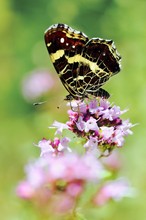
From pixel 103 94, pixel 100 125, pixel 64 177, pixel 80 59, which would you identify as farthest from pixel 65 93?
pixel 64 177

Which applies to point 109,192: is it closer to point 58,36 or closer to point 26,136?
point 58,36

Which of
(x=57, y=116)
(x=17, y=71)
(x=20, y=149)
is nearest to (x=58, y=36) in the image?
(x=57, y=116)

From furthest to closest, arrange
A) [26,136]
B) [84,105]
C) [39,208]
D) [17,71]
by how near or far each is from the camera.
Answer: [17,71] → [26,136] → [84,105] → [39,208]

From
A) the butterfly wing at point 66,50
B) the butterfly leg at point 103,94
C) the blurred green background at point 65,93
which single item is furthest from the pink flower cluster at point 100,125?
the blurred green background at point 65,93

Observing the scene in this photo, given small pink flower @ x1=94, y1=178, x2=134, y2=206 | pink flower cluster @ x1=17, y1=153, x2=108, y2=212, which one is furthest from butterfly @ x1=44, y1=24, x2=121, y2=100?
pink flower cluster @ x1=17, y1=153, x2=108, y2=212

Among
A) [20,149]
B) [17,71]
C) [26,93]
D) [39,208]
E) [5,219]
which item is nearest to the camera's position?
[39,208]
